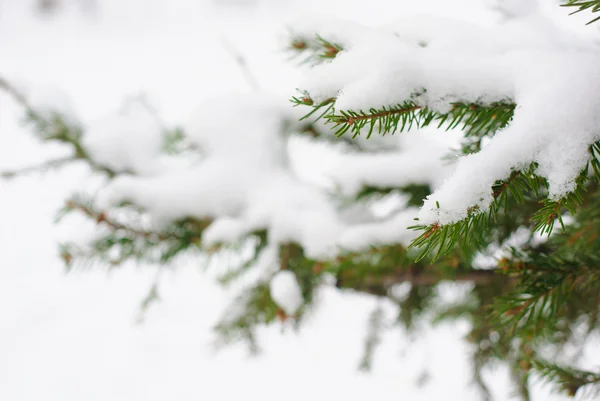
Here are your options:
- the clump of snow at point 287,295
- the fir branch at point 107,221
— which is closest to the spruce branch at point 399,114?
the clump of snow at point 287,295

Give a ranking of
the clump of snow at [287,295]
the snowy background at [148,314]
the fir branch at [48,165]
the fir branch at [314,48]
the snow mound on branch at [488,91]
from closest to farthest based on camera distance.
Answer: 1. the snow mound on branch at [488,91]
2. the fir branch at [314,48]
3. the clump of snow at [287,295]
4. the fir branch at [48,165]
5. the snowy background at [148,314]

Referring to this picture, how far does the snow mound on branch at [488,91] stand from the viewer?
34 cm

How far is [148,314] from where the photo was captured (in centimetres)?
164

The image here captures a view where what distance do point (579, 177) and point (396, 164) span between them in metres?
0.48

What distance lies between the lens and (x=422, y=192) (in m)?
0.81

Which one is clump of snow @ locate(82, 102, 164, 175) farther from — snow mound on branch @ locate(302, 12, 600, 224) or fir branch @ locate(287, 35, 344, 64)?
snow mound on branch @ locate(302, 12, 600, 224)

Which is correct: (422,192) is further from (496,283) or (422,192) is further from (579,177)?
(579,177)

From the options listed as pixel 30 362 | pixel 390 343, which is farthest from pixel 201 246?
pixel 30 362

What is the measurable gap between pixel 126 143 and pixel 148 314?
0.91 metres

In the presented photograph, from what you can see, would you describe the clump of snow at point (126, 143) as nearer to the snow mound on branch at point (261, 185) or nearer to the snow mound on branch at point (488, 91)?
the snow mound on branch at point (261, 185)

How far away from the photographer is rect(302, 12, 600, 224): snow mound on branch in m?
0.34

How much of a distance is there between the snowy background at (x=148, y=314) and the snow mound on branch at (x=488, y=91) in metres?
0.92

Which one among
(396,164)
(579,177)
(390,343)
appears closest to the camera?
(579,177)

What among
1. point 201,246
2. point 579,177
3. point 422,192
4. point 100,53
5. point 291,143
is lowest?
point 100,53
